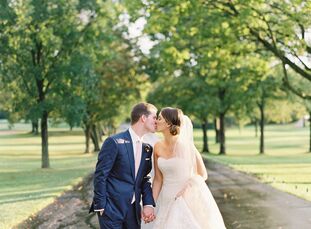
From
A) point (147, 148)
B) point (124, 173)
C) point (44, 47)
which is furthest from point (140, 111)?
point (44, 47)

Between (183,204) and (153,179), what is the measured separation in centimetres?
51

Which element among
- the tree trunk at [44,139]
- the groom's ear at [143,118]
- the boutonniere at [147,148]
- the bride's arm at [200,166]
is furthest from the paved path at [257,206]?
the tree trunk at [44,139]

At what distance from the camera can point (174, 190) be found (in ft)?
24.1

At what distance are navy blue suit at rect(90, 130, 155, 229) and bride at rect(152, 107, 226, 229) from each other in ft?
2.89

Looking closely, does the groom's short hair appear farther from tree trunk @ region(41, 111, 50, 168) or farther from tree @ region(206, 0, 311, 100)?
tree trunk @ region(41, 111, 50, 168)

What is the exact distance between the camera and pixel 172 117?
22.4ft

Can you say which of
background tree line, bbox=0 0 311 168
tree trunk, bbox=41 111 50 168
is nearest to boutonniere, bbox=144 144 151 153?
background tree line, bbox=0 0 311 168

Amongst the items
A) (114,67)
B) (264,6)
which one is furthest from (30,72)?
(114,67)

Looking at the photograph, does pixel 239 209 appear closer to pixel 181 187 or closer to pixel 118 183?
pixel 181 187

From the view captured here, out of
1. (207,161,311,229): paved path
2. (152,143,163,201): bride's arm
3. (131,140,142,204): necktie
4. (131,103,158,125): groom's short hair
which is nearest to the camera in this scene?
(131,103,158,125): groom's short hair

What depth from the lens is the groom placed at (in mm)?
6047

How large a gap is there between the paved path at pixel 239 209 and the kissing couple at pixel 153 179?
437 centimetres

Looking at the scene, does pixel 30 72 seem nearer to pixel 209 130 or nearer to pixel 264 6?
pixel 264 6

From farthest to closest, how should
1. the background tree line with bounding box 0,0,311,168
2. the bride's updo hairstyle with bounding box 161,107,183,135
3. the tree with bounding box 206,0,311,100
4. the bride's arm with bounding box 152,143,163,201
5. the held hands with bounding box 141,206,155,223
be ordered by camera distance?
the background tree line with bounding box 0,0,311,168 → the tree with bounding box 206,0,311,100 → the bride's arm with bounding box 152,143,163,201 → the bride's updo hairstyle with bounding box 161,107,183,135 → the held hands with bounding box 141,206,155,223
